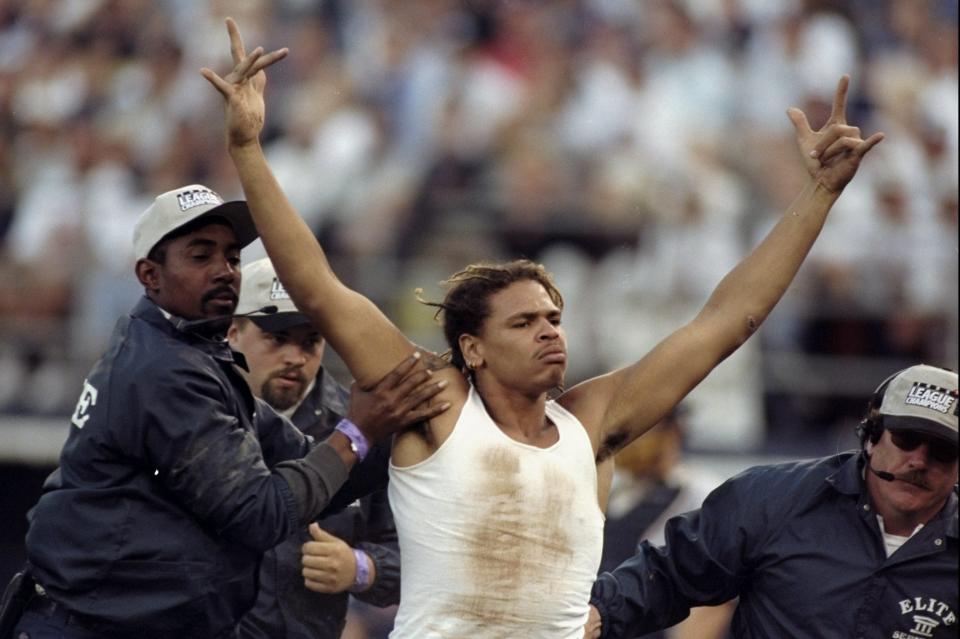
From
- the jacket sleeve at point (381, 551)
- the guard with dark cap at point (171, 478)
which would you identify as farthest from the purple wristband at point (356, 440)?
the jacket sleeve at point (381, 551)

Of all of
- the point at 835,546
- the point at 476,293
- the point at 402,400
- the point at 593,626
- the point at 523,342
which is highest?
the point at 476,293

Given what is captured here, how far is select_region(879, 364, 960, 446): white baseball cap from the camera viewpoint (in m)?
4.44

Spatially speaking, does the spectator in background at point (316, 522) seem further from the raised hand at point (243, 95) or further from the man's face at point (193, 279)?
the raised hand at point (243, 95)

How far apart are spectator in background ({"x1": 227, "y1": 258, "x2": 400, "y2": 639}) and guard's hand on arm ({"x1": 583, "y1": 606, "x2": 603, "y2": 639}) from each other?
0.85 m

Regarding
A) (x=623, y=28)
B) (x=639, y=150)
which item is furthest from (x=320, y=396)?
(x=623, y=28)

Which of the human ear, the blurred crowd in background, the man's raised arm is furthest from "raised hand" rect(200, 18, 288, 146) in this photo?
the blurred crowd in background

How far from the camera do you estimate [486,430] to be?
4219 millimetres

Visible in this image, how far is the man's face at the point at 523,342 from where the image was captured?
426 cm

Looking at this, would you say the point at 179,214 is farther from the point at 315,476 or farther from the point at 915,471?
the point at 915,471

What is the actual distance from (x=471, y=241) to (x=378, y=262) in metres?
0.60

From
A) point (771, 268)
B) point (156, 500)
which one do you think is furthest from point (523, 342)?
point (156, 500)

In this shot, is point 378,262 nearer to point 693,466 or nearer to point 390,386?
point 693,466

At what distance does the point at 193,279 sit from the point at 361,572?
1.20 metres

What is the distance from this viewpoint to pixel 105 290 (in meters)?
10.2
